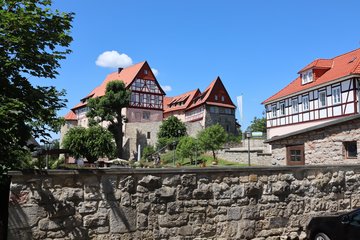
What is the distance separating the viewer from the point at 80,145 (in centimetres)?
5597

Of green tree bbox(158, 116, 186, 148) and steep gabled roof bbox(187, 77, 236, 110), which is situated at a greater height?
steep gabled roof bbox(187, 77, 236, 110)

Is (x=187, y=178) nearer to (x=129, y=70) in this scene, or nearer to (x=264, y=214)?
(x=264, y=214)

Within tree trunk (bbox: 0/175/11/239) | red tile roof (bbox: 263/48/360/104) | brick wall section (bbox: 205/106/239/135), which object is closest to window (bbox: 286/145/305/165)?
tree trunk (bbox: 0/175/11/239)

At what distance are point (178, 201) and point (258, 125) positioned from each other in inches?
3602

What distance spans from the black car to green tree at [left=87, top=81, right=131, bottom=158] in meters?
53.5

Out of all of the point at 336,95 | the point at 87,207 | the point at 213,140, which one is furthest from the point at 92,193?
the point at 213,140

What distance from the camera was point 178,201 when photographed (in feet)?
24.1

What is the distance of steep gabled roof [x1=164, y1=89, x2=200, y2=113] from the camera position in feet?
273

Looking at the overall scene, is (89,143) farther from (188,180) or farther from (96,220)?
(96,220)

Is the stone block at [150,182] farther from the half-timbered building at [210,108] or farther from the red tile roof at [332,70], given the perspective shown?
the half-timbered building at [210,108]

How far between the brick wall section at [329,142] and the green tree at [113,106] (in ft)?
155

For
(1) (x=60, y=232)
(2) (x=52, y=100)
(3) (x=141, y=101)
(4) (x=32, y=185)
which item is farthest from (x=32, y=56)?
(3) (x=141, y=101)

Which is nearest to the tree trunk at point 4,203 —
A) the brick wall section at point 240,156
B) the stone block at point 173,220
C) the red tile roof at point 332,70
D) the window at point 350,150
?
the stone block at point 173,220

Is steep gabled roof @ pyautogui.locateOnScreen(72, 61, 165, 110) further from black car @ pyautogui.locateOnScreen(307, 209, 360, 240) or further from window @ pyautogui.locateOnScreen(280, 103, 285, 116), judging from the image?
black car @ pyautogui.locateOnScreen(307, 209, 360, 240)
